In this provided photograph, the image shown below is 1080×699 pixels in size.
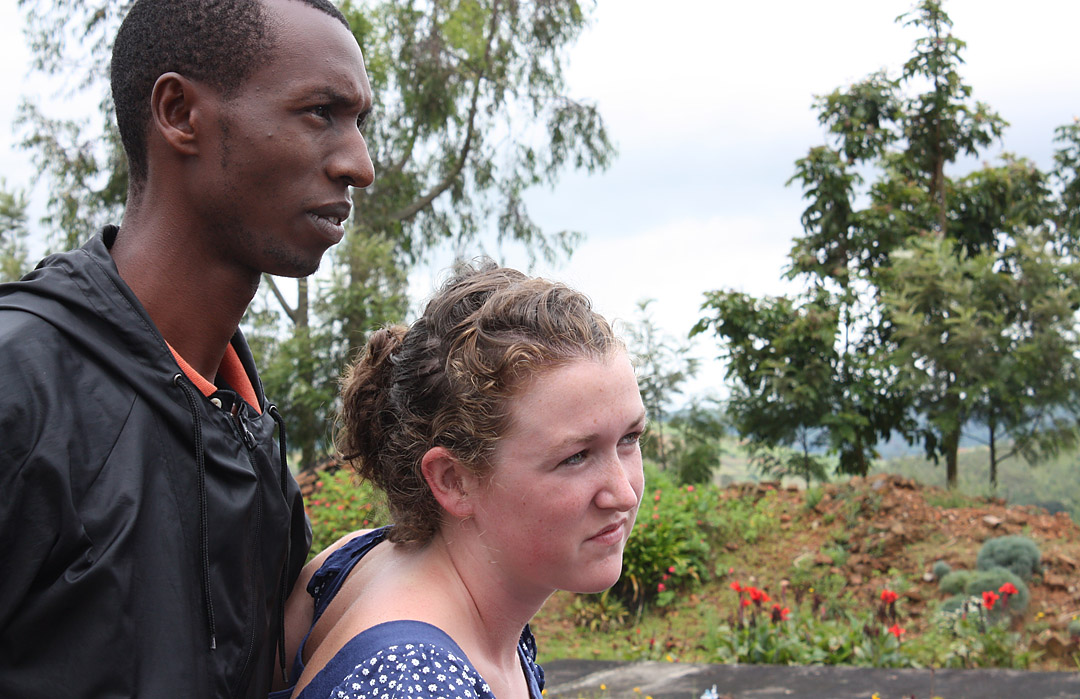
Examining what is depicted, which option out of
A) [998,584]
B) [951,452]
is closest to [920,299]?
[951,452]

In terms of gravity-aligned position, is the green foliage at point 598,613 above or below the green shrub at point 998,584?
below

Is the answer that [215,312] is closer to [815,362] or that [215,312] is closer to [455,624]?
[455,624]

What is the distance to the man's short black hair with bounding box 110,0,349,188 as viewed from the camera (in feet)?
4.76

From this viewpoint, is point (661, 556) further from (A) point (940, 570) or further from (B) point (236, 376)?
(B) point (236, 376)

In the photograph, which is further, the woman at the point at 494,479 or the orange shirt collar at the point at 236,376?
the orange shirt collar at the point at 236,376

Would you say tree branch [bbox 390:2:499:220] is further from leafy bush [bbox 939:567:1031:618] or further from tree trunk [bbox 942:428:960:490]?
leafy bush [bbox 939:567:1031:618]

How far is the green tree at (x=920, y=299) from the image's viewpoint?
10.1 m

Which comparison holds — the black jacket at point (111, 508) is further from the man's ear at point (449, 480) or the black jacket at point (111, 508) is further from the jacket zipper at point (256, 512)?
the man's ear at point (449, 480)

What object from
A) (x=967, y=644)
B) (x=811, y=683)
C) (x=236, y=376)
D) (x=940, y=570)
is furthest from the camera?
(x=940, y=570)

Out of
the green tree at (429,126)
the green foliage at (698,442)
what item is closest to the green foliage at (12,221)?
the green tree at (429,126)

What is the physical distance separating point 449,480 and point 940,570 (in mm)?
6902

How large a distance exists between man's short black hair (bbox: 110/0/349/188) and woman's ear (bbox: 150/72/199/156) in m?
0.02

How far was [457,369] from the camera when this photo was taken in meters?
1.61

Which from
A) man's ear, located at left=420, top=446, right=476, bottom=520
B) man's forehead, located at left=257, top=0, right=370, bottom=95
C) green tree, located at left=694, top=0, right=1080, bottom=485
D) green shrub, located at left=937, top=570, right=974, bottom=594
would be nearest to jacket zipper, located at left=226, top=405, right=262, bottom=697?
man's ear, located at left=420, top=446, right=476, bottom=520
